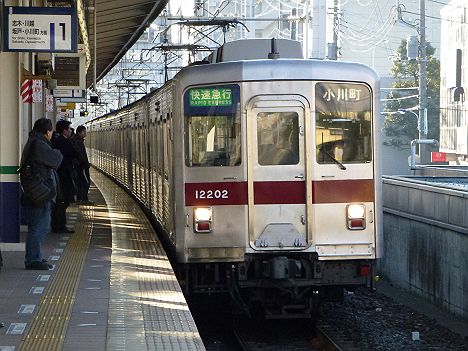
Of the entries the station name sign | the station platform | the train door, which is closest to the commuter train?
the train door

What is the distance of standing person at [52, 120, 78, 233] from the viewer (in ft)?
48.9

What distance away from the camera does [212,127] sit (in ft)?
33.8

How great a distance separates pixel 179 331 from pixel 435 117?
5310 cm

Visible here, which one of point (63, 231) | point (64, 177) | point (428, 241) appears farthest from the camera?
point (64, 177)

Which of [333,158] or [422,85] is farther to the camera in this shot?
[422,85]

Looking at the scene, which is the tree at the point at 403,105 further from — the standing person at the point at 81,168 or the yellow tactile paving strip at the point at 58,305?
the yellow tactile paving strip at the point at 58,305

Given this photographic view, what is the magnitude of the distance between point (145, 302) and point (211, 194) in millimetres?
1929

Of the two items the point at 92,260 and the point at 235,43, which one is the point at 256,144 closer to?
the point at 235,43

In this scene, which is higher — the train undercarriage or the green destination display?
the green destination display

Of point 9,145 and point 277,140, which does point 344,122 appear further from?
point 9,145

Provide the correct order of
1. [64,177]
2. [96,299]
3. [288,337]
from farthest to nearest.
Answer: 1. [64,177]
2. [288,337]
3. [96,299]

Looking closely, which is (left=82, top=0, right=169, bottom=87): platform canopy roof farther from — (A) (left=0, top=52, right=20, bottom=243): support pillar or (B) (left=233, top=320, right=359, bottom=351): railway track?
(B) (left=233, top=320, right=359, bottom=351): railway track

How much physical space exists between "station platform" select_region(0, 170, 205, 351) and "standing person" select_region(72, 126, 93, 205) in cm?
483

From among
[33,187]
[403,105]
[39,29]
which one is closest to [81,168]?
[39,29]
